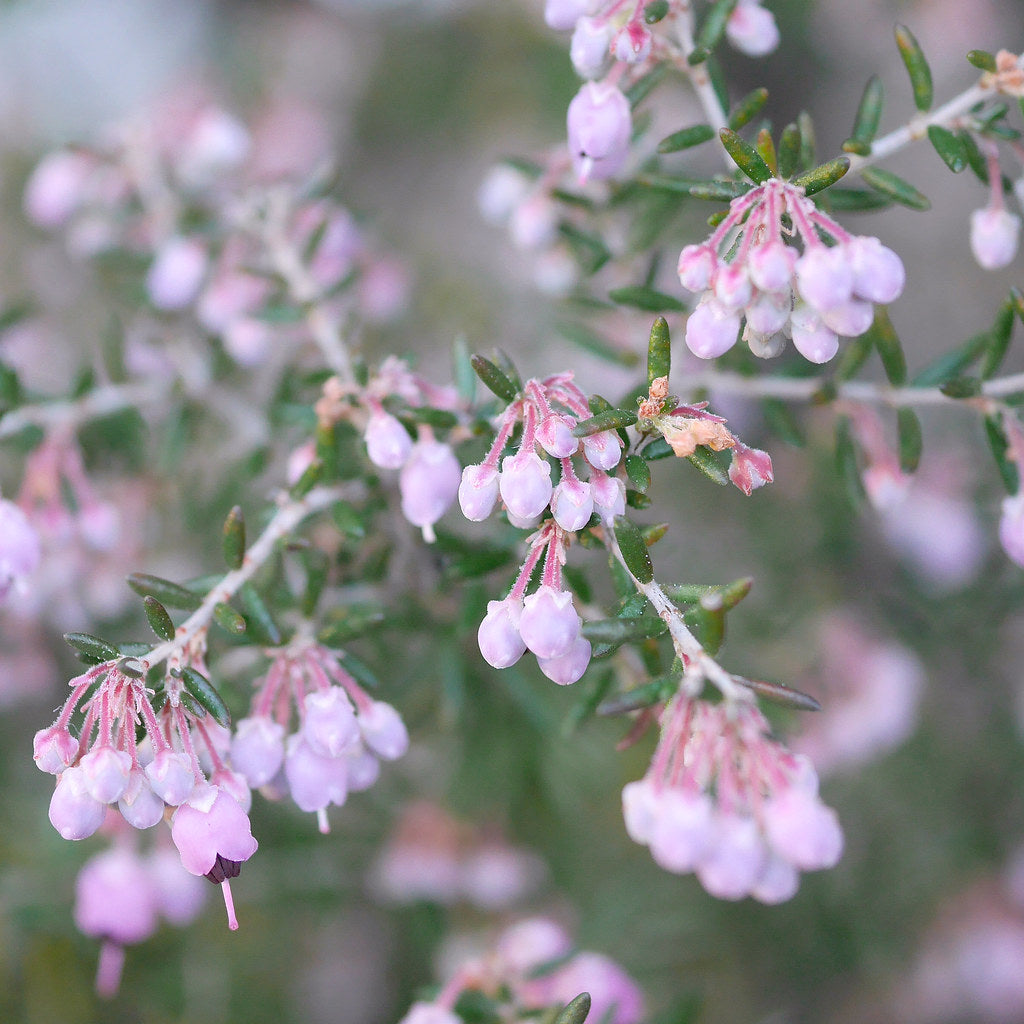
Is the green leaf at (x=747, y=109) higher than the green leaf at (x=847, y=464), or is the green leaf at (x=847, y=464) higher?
the green leaf at (x=747, y=109)

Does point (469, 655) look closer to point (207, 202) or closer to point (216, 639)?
point (216, 639)

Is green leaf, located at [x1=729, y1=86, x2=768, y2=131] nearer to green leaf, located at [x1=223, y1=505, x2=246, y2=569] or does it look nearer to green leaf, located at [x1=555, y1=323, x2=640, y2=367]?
green leaf, located at [x1=555, y1=323, x2=640, y2=367]

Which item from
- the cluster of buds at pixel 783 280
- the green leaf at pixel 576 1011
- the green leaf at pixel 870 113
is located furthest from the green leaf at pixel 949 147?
the green leaf at pixel 576 1011

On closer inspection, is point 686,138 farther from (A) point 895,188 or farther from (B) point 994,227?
(B) point 994,227

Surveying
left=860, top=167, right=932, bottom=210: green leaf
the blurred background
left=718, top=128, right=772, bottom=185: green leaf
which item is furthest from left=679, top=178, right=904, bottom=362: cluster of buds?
the blurred background

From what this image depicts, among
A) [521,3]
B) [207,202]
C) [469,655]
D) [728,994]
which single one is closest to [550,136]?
[521,3]

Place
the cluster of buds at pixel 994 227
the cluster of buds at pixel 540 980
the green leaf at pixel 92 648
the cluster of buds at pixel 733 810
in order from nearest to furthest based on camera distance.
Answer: the cluster of buds at pixel 733 810, the green leaf at pixel 92 648, the cluster of buds at pixel 994 227, the cluster of buds at pixel 540 980

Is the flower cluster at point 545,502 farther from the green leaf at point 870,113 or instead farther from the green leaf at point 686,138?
the green leaf at point 870,113
